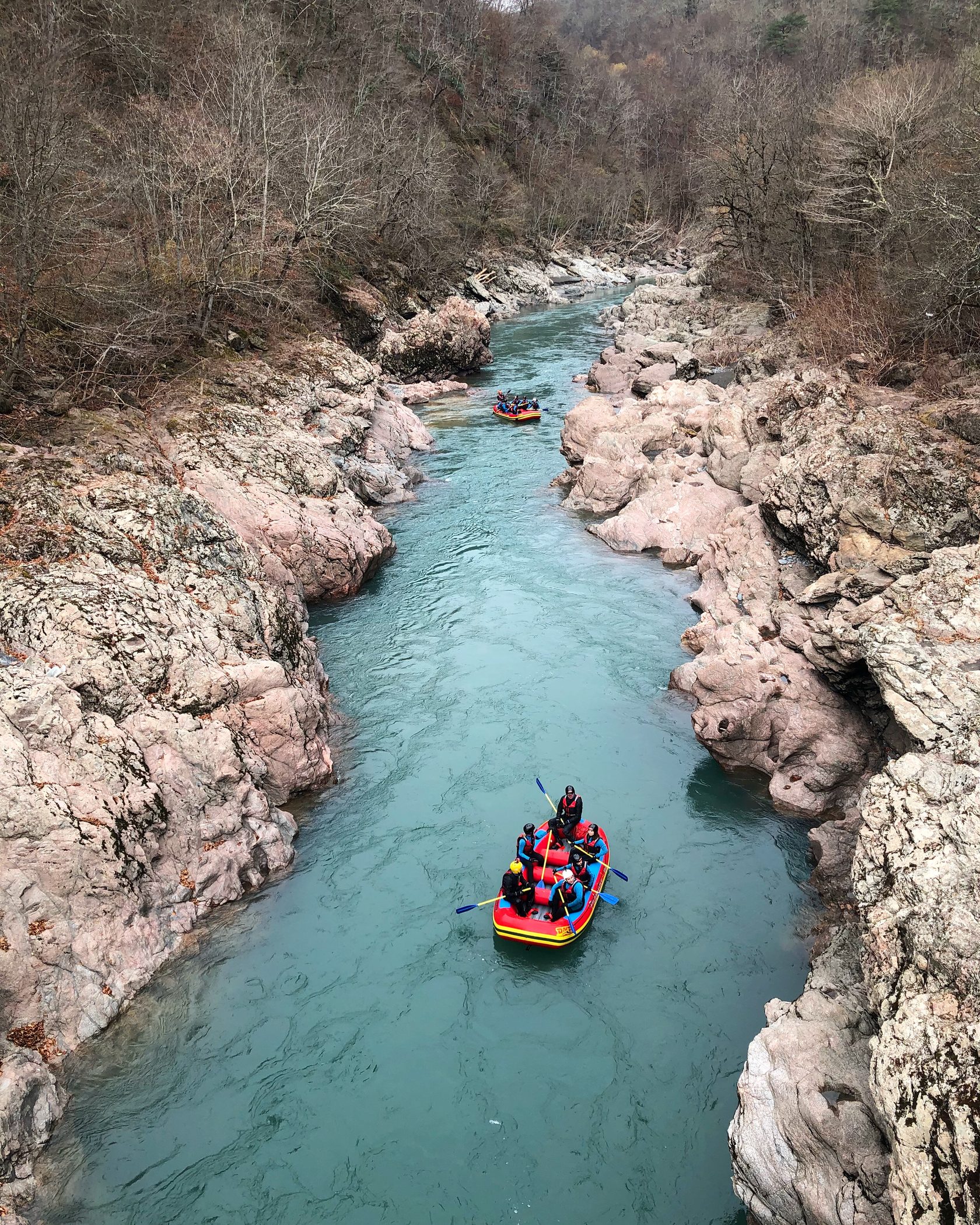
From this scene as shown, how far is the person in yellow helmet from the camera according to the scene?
1174cm

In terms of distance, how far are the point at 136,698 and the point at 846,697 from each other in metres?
11.6

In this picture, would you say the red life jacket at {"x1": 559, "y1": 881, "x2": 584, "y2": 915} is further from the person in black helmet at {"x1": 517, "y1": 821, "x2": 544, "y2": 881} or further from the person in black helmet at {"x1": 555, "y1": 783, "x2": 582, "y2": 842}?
the person in black helmet at {"x1": 555, "y1": 783, "x2": 582, "y2": 842}

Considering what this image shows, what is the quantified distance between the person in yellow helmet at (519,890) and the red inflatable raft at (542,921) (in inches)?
2.7

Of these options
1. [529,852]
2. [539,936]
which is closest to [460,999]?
[539,936]

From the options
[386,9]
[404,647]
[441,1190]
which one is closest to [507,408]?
[404,647]

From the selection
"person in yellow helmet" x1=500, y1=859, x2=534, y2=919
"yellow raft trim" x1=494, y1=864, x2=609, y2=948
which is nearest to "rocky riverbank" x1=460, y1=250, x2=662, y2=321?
"person in yellow helmet" x1=500, y1=859, x2=534, y2=919

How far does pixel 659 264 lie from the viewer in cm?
7838

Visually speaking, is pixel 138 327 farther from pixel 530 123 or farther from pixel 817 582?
pixel 530 123

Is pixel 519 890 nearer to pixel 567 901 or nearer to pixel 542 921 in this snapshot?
pixel 542 921

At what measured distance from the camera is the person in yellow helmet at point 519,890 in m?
11.7

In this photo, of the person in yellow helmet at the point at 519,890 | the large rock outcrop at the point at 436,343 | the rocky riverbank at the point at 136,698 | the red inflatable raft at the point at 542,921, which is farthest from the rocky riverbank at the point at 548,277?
the person in yellow helmet at the point at 519,890

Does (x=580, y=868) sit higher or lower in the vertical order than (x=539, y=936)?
higher

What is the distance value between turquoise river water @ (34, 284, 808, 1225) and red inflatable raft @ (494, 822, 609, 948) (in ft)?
0.99

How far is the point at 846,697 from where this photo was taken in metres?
14.7
